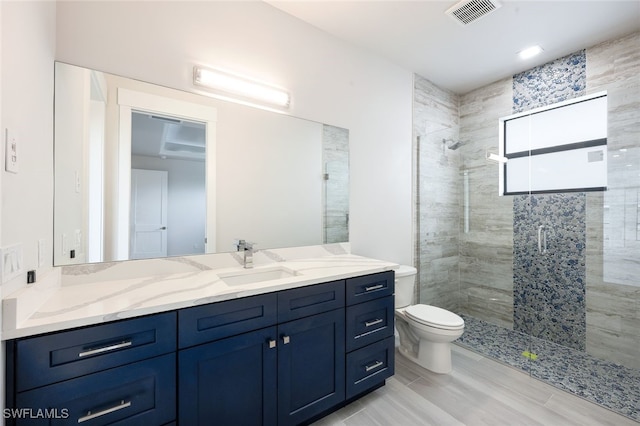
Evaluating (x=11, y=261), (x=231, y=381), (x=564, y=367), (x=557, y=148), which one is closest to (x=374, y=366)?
(x=231, y=381)

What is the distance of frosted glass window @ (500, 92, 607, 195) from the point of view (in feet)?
7.97

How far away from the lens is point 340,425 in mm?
1599

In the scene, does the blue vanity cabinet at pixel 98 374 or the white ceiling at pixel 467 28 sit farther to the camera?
the white ceiling at pixel 467 28

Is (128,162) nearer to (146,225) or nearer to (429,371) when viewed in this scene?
(146,225)

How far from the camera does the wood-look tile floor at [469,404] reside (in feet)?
5.41

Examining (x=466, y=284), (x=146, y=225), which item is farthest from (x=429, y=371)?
(x=146, y=225)

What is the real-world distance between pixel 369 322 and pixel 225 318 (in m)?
0.93

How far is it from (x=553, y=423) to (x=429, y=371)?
0.74 meters

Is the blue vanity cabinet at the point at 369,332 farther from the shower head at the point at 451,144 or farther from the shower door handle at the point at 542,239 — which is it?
the shower head at the point at 451,144

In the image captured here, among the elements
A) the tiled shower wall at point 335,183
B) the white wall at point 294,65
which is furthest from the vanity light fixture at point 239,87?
the tiled shower wall at point 335,183

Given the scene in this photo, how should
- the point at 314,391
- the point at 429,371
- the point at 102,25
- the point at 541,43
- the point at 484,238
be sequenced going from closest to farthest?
the point at 102,25 → the point at 314,391 → the point at 429,371 → the point at 541,43 → the point at 484,238

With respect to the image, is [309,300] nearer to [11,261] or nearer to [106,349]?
[106,349]

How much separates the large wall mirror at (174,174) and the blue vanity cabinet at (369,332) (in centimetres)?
60

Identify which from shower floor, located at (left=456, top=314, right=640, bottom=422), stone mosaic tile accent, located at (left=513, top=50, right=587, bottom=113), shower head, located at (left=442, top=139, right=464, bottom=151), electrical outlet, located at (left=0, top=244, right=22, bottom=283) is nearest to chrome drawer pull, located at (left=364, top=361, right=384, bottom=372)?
shower floor, located at (left=456, top=314, right=640, bottom=422)
